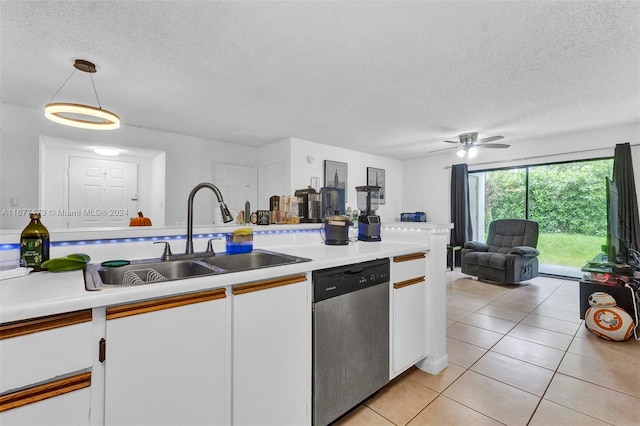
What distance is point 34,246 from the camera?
116 cm

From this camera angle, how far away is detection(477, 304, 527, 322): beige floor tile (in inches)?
122

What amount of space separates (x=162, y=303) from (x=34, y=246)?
0.68 m

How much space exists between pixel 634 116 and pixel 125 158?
7623 millimetres

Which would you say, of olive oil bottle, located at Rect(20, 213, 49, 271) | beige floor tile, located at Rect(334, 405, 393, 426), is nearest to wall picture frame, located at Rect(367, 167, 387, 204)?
beige floor tile, located at Rect(334, 405, 393, 426)

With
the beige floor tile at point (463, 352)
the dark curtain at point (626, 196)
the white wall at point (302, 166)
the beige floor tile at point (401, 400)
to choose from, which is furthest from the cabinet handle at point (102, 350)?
the dark curtain at point (626, 196)

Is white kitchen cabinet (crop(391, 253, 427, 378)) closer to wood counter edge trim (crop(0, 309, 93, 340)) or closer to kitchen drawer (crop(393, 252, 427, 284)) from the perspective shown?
kitchen drawer (crop(393, 252, 427, 284))

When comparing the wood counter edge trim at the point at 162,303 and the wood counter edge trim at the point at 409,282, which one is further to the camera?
the wood counter edge trim at the point at 409,282

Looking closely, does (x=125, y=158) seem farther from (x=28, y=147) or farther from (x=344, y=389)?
(x=344, y=389)

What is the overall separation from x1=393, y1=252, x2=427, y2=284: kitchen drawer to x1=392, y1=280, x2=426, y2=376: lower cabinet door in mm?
Result: 62

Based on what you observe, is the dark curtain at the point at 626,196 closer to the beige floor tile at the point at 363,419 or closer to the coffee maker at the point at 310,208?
the coffee maker at the point at 310,208

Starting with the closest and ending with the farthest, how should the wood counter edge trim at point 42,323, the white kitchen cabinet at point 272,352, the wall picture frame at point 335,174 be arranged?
the wood counter edge trim at point 42,323 → the white kitchen cabinet at point 272,352 → the wall picture frame at point 335,174

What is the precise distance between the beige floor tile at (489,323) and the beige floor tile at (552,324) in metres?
0.22

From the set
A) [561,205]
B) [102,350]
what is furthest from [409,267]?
[561,205]

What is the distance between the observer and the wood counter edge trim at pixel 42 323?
727 mm
